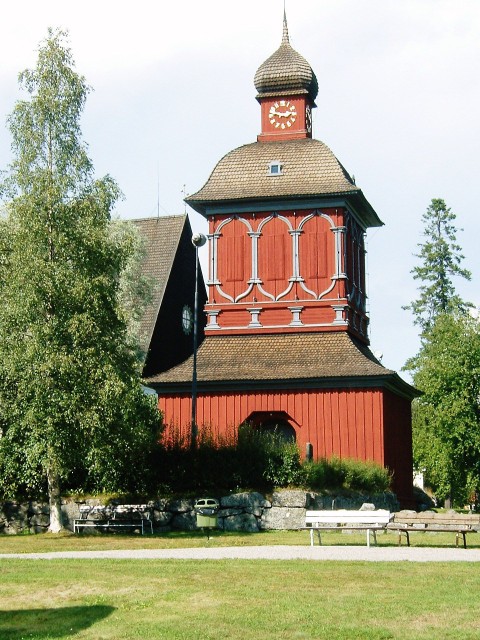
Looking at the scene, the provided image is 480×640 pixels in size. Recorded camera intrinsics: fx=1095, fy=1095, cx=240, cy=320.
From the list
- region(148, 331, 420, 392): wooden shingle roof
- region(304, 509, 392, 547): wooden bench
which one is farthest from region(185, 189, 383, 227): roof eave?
region(304, 509, 392, 547): wooden bench

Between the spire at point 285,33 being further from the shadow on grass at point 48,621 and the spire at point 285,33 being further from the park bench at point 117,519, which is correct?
the shadow on grass at point 48,621

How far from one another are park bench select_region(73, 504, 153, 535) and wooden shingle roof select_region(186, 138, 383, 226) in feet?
47.2

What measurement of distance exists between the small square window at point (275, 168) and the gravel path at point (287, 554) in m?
19.7

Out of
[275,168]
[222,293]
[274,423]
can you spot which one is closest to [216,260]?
[222,293]

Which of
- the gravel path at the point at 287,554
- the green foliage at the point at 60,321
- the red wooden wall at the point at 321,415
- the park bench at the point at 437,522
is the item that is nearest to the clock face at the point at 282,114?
the red wooden wall at the point at 321,415

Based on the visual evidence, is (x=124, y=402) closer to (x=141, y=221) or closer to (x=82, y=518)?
(x=82, y=518)

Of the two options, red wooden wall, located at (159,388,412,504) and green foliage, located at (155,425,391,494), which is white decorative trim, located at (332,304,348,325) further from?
green foliage, located at (155,425,391,494)

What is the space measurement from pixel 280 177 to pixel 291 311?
478 cm

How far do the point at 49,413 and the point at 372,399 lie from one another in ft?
40.2

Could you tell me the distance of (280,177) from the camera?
3816 cm

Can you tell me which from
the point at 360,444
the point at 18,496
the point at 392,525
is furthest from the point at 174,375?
the point at 392,525

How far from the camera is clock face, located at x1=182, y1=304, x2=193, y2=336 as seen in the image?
49.3m

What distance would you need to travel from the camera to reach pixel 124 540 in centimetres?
2353

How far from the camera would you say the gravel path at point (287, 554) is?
1785cm
